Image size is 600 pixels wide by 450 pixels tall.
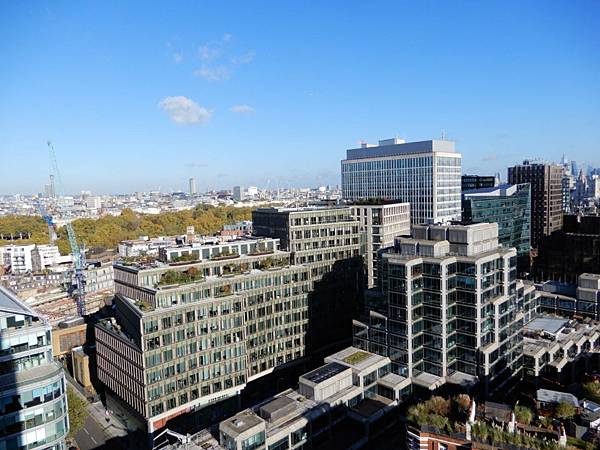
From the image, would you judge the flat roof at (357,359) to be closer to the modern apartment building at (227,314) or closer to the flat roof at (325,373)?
the flat roof at (325,373)

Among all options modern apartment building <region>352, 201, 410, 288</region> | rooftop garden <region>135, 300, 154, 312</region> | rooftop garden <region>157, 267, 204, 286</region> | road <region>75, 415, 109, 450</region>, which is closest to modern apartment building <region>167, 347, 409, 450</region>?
rooftop garden <region>135, 300, 154, 312</region>

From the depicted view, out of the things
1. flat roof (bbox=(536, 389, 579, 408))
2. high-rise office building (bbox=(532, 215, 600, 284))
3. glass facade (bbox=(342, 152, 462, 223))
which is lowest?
flat roof (bbox=(536, 389, 579, 408))

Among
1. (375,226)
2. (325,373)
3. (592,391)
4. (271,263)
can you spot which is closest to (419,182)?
(375,226)

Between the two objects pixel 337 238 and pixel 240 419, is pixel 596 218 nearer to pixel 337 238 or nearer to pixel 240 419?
pixel 337 238

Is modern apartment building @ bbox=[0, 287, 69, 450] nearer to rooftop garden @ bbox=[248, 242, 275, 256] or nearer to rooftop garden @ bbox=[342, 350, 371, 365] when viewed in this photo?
rooftop garden @ bbox=[342, 350, 371, 365]

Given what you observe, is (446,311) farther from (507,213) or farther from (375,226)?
(507,213)

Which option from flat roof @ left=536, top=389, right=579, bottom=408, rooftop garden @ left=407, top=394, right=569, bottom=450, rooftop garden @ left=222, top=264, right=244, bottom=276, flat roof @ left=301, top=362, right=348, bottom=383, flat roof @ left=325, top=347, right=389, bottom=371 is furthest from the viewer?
rooftop garden @ left=222, top=264, right=244, bottom=276
